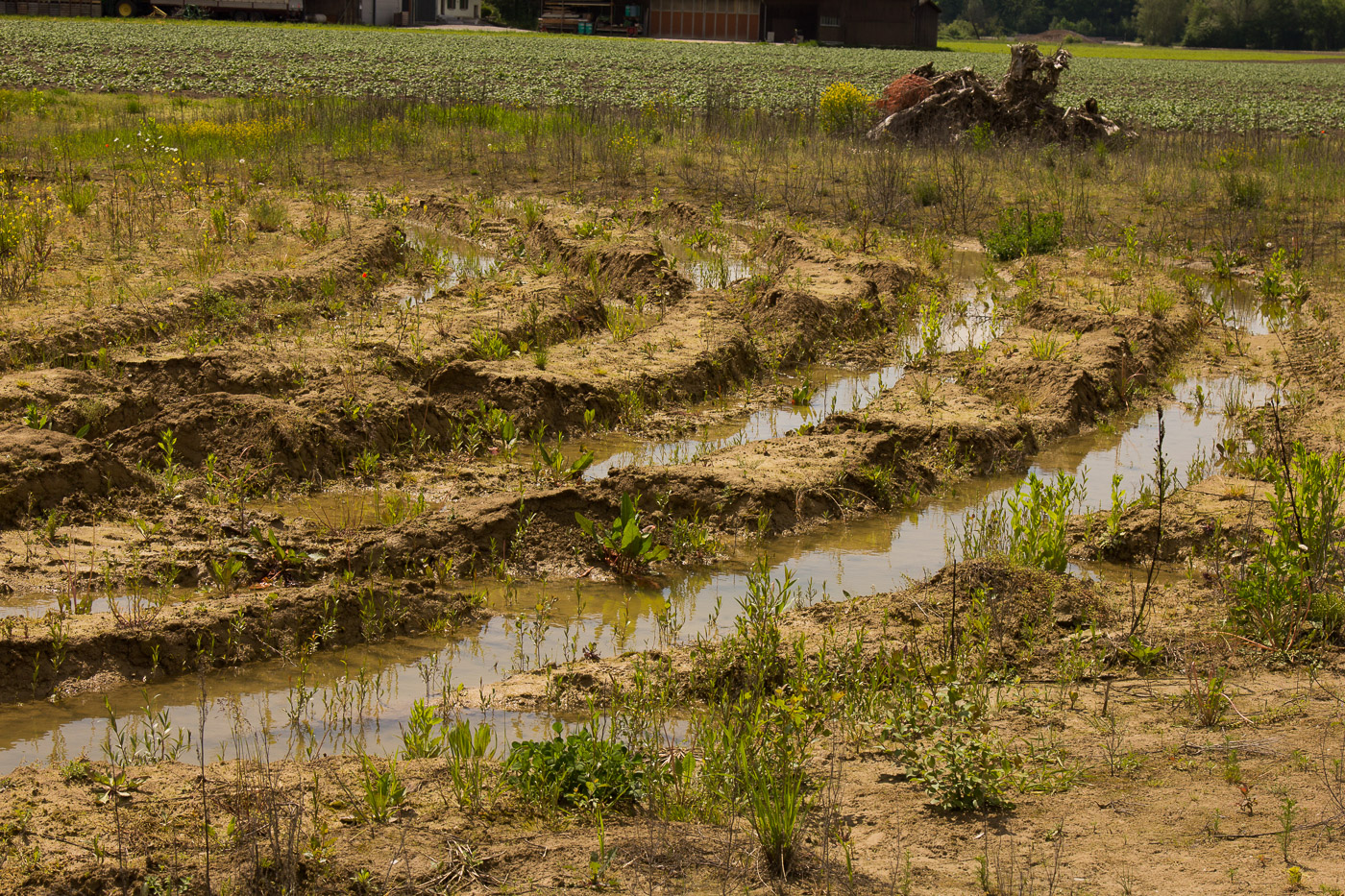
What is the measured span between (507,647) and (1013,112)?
1802 centimetres

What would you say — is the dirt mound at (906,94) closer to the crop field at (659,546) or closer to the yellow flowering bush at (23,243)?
the crop field at (659,546)

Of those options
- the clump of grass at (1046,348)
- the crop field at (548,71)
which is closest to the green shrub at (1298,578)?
the clump of grass at (1046,348)

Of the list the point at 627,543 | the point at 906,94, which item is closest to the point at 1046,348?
the point at 627,543

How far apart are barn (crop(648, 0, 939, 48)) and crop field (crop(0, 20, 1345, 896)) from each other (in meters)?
50.4

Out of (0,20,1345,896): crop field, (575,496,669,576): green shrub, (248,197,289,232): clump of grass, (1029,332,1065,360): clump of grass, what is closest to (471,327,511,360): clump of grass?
(0,20,1345,896): crop field

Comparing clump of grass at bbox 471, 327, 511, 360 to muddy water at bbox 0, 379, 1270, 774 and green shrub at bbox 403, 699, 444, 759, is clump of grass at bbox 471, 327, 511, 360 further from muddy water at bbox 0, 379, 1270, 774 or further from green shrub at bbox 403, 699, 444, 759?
green shrub at bbox 403, 699, 444, 759

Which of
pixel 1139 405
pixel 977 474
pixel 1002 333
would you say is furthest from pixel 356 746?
pixel 1002 333

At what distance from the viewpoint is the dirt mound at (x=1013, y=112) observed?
66.3 ft

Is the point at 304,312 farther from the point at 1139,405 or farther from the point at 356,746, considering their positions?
the point at 1139,405

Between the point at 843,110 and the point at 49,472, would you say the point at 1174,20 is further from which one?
the point at 49,472

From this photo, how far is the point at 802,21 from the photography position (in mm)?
63438

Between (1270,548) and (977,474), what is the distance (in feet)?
9.42

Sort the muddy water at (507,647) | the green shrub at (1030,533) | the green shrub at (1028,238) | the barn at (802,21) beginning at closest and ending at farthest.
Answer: the muddy water at (507,647) < the green shrub at (1030,533) < the green shrub at (1028,238) < the barn at (802,21)

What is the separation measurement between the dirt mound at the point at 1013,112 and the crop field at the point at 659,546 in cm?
507
